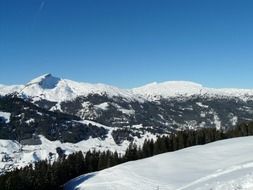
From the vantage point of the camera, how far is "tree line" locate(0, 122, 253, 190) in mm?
98250

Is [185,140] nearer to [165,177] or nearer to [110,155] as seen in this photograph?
[110,155]

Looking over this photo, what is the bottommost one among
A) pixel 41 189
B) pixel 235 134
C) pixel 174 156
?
pixel 41 189

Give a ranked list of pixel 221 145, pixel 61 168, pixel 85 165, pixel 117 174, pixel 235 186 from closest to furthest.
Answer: pixel 235 186 < pixel 117 174 < pixel 221 145 < pixel 61 168 < pixel 85 165

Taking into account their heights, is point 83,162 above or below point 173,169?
above

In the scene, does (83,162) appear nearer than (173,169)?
No

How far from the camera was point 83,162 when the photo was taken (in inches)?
5625

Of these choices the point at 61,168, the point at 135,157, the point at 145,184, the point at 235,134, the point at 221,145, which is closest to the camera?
the point at 145,184

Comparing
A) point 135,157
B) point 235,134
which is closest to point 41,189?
point 135,157

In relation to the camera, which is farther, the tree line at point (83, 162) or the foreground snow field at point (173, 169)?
the tree line at point (83, 162)

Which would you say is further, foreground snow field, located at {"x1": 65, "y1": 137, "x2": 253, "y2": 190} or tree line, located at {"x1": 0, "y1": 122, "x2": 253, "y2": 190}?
tree line, located at {"x1": 0, "y1": 122, "x2": 253, "y2": 190}

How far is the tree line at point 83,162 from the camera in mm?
98250

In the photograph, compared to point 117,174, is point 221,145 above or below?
above

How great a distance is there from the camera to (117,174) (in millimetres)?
87375

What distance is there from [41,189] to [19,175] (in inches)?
314
